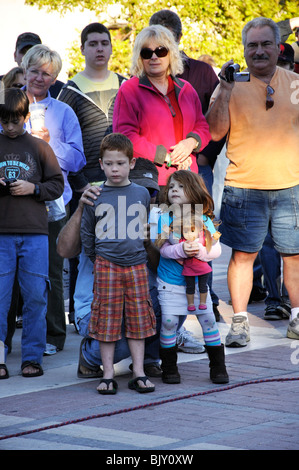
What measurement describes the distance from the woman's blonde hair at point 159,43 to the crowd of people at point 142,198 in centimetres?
1

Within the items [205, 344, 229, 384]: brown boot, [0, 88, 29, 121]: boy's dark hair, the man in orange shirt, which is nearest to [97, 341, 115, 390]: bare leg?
[205, 344, 229, 384]: brown boot

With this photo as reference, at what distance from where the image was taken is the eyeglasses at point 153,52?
655cm

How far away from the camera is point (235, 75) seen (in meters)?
6.61

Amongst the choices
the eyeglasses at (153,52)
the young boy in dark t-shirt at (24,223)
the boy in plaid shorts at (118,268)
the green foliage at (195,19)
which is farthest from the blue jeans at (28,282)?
the green foliage at (195,19)

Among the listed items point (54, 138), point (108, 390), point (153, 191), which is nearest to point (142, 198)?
point (153, 191)

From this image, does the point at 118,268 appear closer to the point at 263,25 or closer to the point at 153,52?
the point at 153,52

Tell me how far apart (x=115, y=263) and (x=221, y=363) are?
904 millimetres

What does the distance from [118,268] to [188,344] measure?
4.28 ft

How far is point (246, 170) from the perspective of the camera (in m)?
6.87

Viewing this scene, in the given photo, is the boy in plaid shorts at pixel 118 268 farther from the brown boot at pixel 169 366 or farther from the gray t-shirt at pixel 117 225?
the brown boot at pixel 169 366

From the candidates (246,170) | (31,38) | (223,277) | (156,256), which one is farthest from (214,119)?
(223,277)

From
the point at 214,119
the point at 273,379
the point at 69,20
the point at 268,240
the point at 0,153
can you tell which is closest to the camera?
the point at 273,379

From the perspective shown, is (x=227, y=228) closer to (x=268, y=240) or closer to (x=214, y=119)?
(x=214, y=119)

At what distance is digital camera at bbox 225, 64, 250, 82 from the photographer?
6508mm
